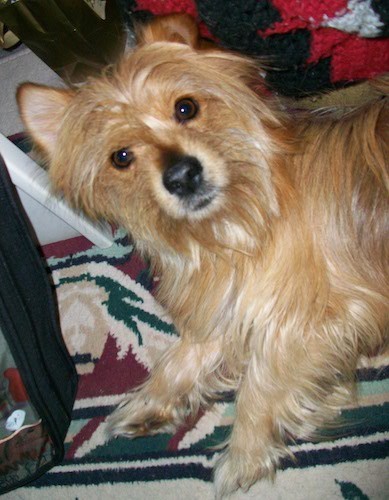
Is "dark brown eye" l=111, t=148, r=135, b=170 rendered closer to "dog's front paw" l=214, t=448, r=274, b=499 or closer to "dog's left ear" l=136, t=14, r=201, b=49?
"dog's left ear" l=136, t=14, r=201, b=49

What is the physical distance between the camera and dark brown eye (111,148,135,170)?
1.31 m

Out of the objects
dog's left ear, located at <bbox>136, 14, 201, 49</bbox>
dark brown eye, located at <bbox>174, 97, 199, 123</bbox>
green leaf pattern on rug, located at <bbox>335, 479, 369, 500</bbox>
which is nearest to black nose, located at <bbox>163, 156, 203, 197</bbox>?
dark brown eye, located at <bbox>174, 97, 199, 123</bbox>

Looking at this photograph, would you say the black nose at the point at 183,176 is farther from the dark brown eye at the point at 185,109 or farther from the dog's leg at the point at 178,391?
the dog's leg at the point at 178,391

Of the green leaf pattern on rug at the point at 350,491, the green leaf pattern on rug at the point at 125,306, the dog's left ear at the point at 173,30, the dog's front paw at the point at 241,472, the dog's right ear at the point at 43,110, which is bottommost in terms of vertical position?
the green leaf pattern on rug at the point at 350,491

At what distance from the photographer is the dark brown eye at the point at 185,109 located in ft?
4.16

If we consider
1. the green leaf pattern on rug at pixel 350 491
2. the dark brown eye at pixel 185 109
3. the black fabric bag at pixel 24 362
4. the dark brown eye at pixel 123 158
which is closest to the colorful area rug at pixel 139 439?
the green leaf pattern on rug at pixel 350 491

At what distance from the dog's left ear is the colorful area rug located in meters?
0.89

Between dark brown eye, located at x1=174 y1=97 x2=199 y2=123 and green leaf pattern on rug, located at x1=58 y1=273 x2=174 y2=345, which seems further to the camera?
green leaf pattern on rug, located at x1=58 y1=273 x2=174 y2=345

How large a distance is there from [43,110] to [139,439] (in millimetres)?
1056

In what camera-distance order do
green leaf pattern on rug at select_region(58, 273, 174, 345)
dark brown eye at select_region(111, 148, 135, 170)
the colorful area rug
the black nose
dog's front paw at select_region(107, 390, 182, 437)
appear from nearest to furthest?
the black nose → dark brown eye at select_region(111, 148, 135, 170) → the colorful area rug → dog's front paw at select_region(107, 390, 182, 437) → green leaf pattern on rug at select_region(58, 273, 174, 345)

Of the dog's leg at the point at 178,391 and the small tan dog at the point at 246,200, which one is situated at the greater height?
the small tan dog at the point at 246,200

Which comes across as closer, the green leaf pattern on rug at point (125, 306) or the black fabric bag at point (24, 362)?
the black fabric bag at point (24, 362)

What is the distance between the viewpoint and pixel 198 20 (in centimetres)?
144

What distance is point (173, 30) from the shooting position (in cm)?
135
